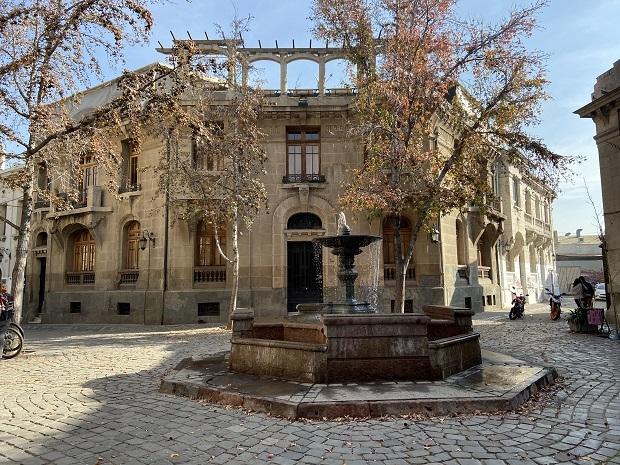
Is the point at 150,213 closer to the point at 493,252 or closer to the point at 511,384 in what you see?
the point at 511,384

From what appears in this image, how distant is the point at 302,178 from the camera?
1911 centimetres

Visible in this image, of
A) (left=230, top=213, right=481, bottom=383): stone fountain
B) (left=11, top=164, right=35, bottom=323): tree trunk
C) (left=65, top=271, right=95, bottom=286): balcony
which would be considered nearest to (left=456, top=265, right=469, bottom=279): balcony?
(left=230, top=213, right=481, bottom=383): stone fountain

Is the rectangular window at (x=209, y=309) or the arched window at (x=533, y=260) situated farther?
the arched window at (x=533, y=260)

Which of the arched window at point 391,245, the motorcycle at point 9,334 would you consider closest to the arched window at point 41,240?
the motorcycle at point 9,334

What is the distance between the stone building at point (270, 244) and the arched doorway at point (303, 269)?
0.14 feet

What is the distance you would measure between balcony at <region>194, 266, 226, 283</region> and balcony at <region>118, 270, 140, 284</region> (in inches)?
106

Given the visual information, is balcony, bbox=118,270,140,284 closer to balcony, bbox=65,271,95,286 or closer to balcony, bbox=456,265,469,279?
balcony, bbox=65,271,95,286

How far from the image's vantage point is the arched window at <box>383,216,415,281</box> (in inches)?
741

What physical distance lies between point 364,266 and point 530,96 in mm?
8646

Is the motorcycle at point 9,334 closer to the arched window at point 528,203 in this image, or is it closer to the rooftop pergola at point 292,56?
the rooftop pergola at point 292,56

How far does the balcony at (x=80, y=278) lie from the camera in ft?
67.6

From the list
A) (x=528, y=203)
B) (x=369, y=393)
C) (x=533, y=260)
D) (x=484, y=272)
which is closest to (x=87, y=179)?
(x=369, y=393)

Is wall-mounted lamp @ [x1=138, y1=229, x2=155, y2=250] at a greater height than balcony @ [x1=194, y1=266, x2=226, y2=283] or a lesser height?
greater

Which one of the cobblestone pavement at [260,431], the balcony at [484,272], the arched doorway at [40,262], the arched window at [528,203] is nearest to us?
the cobblestone pavement at [260,431]
